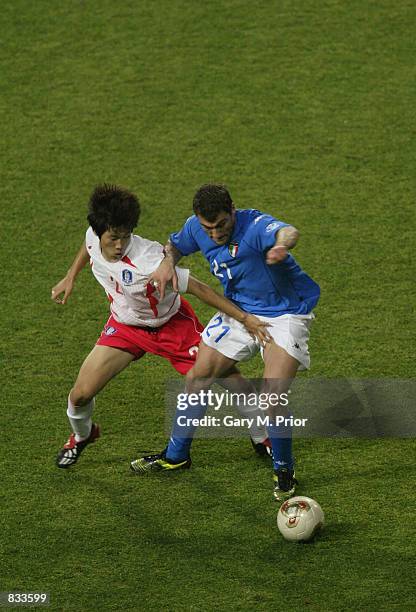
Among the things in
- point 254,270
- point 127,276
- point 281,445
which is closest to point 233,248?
point 254,270

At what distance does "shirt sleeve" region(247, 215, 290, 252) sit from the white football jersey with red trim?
0.44 meters

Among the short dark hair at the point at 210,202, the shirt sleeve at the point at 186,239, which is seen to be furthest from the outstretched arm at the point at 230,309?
the short dark hair at the point at 210,202

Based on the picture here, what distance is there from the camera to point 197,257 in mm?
10047

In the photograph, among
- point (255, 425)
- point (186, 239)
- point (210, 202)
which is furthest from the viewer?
point (255, 425)

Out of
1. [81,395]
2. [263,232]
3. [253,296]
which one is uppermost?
[263,232]

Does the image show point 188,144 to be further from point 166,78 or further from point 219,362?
point 219,362

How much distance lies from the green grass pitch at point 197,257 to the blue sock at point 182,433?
0.16 metres

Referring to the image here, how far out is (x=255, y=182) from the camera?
10859 mm

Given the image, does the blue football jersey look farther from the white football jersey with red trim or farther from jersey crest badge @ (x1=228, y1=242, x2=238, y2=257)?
the white football jersey with red trim

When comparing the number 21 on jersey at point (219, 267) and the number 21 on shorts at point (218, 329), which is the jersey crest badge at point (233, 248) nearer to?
the number 21 on jersey at point (219, 267)

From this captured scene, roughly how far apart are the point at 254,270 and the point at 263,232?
0.27m

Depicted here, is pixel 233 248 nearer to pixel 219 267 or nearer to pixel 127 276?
pixel 219 267

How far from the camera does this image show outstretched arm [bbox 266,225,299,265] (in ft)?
21.3

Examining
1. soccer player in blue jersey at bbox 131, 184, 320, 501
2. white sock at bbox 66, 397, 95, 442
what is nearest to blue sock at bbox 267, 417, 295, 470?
soccer player in blue jersey at bbox 131, 184, 320, 501
